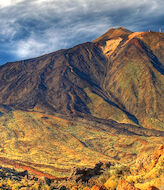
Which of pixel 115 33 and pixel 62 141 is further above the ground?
pixel 115 33

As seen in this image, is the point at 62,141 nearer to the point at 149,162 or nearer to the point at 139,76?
the point at 149,162

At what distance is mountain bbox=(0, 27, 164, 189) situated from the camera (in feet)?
138

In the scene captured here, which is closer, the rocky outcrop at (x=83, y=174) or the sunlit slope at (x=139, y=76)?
the rocky outcrop at (x=83, y=174)

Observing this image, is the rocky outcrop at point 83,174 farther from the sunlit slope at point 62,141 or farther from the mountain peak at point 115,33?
the mountain peak at point 115,33

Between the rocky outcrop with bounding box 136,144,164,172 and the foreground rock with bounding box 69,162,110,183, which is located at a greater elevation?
the rocky outcrop with bounding box 136,144,164,172

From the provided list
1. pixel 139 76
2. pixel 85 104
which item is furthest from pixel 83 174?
pixel 139 76

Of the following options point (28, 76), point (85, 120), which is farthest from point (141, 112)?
point (28, 76)

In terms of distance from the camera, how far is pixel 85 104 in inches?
3184

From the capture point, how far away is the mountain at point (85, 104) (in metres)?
42.0

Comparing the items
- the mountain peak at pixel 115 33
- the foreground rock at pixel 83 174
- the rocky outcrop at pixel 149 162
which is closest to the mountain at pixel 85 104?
the mountain peak at pixel 115 33

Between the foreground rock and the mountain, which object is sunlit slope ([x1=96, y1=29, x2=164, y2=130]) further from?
the foreground rock

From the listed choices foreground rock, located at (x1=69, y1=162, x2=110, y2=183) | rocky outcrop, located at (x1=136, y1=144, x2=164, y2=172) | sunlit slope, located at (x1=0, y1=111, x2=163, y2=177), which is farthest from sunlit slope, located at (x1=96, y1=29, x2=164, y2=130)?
rocky outcrop, located at (x1=136, y1=144, x2=164, y2=172)

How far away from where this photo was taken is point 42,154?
3953cm

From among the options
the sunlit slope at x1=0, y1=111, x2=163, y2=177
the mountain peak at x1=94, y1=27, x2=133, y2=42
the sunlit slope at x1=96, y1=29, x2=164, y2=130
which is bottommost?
the sunlit slope at x1=0, y1=111, x2=163, y2=177
